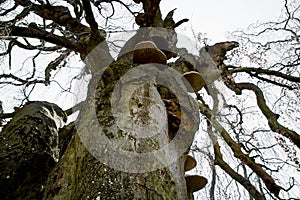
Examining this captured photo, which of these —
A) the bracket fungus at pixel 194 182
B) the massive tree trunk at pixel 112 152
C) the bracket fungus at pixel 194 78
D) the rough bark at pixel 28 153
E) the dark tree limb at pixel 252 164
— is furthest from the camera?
the bracket fungus at pixel 194 78

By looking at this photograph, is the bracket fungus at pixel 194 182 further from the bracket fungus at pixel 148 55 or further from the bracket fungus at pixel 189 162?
the bracket fungus at pixel 148 55

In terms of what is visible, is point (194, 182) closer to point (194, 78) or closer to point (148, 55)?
point (194, 78)

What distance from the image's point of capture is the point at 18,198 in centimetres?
171

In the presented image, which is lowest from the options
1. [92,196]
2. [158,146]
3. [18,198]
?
[92,196]

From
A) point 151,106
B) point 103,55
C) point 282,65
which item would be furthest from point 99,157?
point 282,65

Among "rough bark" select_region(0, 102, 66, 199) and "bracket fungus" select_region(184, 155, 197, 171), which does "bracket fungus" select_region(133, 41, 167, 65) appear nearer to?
"bracket fungus" select_region(184, 155, 197, 171)

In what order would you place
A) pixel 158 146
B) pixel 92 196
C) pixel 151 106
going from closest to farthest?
pixel 92 196 → pixel 158 146 → pixel 151 106

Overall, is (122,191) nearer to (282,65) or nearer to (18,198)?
(18,198)

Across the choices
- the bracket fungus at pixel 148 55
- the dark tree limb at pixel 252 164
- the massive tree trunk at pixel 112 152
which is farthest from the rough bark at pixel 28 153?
the dark tree limb at pixel 252 164

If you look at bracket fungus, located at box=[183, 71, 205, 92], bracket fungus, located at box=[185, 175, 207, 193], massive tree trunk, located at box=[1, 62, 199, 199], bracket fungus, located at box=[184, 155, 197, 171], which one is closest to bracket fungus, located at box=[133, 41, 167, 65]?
massive tree trunk, located at box=[1, 62, 199, 199]

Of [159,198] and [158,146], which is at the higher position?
[158,146]

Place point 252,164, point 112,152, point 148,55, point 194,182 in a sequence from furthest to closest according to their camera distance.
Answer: point 252,164, point 148,55, point 194,182, point 112,152

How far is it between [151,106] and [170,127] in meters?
0.23

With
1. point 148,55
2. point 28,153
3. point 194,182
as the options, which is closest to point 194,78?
point 148,55
